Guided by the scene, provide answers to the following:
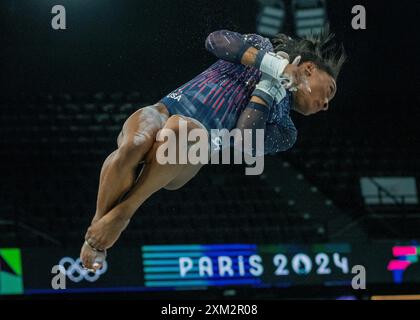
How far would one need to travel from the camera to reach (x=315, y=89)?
4.48m

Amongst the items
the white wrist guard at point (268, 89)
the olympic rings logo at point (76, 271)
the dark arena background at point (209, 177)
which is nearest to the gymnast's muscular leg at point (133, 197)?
the white wrist guard at point (268, 89)

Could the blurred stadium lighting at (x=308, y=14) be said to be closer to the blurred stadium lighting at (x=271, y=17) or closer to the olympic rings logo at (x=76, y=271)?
Result: the blurred stadium lighting at (x=271, y=17)

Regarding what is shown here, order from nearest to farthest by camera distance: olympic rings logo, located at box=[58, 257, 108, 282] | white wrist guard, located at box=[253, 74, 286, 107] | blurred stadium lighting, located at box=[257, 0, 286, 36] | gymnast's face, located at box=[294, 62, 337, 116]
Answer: white wrist guard, located at box=[253, 74, 286, 107], gymnast's face, located at box=[294, 62, 337, 116], olympic rings logo, located at box=[58, 257, 108, 282], blurred stadium lighting, located at box=[257, 0, 286, 36]

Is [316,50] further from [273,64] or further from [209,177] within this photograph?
[209,177]

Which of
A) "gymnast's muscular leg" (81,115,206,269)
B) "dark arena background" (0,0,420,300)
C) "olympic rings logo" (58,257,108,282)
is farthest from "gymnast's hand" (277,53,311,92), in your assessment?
"olympic rings logo" (58,257,108,282)

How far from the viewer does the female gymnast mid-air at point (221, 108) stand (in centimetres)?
406

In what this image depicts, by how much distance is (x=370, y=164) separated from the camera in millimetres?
Result: 9227

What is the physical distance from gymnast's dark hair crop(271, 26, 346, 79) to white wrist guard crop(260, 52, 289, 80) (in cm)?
34

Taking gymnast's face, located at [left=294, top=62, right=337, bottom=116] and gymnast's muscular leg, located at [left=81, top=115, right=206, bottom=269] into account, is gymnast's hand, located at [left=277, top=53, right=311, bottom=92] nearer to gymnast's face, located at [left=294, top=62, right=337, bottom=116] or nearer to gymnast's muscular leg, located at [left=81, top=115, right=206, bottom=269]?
gymnast's face, located at [left=294, top=62, right=337, bottom=116]

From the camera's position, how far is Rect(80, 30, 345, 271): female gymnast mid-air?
4.06m

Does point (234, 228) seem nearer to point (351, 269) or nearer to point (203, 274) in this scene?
point (203, 274)

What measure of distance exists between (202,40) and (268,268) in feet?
9.28
